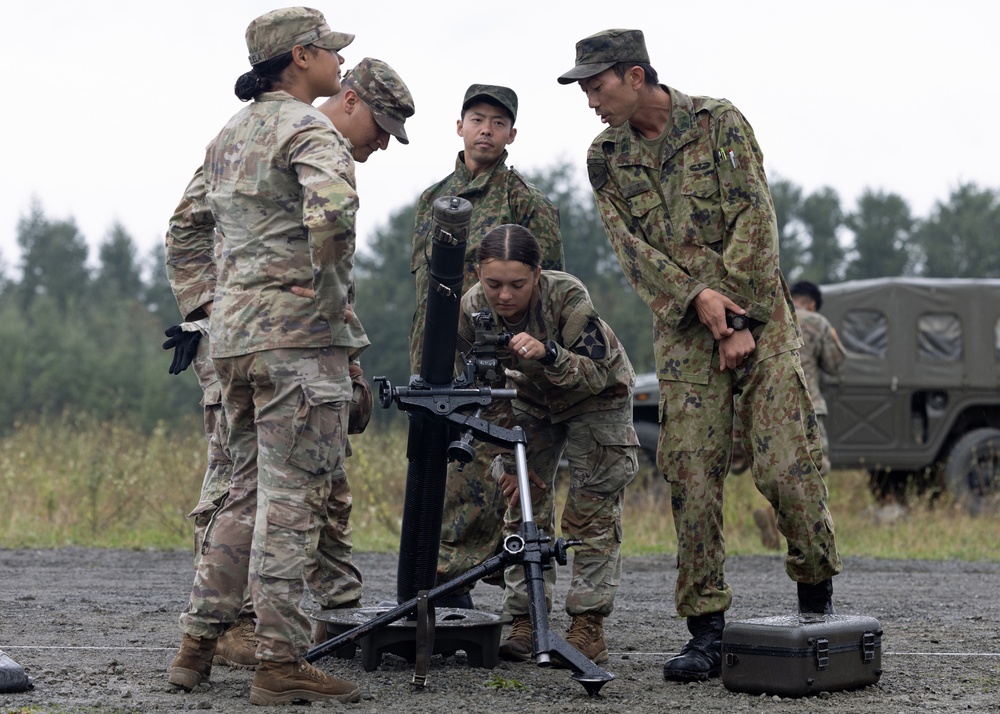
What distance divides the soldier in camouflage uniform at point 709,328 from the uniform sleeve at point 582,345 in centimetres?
23

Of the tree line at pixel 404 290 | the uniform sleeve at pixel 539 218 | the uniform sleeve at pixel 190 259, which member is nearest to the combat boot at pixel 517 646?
the uniform sleeve at pixel 539 218

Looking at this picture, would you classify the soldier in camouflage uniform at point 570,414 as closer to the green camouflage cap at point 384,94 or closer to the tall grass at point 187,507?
Result: the green camouflage cap at point 384,94

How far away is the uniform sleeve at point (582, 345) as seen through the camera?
4.97 meters

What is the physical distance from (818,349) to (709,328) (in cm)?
677

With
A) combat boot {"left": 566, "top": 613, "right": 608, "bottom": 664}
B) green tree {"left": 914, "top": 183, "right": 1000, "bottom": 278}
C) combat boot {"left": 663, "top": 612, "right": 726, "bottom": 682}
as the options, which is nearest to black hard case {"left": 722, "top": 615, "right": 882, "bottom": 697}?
combat boot {"left": 663, "top": 612, "right": 726, "bottom": 682}

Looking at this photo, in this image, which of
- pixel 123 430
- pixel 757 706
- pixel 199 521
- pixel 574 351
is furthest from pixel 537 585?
pixel 123 430

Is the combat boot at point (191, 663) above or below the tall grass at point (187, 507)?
below

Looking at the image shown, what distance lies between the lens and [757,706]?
4266 millimetres

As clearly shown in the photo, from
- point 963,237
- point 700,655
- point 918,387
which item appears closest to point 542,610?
point 700,655

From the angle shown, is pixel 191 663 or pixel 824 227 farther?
pixel 824 227

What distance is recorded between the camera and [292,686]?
4.19m

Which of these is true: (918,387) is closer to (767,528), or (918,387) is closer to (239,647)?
(767,528)

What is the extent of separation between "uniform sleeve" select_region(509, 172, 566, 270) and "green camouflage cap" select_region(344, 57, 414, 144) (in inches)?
30.1

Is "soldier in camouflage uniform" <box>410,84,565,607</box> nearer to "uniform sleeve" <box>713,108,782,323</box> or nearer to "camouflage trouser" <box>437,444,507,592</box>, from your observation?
"camouflage trouser" <box>437,444,507,592</box>
